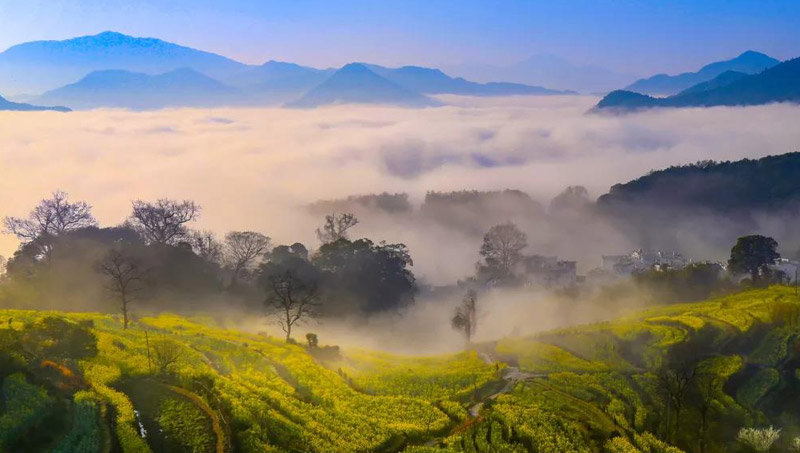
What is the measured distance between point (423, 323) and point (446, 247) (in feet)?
123

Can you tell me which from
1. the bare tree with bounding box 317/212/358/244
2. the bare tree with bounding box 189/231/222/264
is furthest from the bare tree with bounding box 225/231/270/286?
the bare tree with bounding box 317/212/358/244

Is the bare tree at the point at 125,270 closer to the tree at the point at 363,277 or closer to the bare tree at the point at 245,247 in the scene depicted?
the bare tree at the point at 245,247

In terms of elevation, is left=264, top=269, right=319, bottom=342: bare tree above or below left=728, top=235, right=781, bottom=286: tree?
below

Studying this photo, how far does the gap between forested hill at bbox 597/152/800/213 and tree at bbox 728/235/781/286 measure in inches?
2072

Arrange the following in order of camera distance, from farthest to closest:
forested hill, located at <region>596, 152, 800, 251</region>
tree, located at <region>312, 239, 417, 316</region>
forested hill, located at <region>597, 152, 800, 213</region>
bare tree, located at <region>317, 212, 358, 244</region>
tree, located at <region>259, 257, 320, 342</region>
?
forested hill, located at <region>597, 152, 800, 213</region>, forested hill, located at <region>596, 152, 800, 251</region>, bare tree, located at <region>317, 212, 358, 244</region>, tree, located at <region>312, 239, 417, 316</region>, tree, located at <region>259, 257, 320, 342</region>

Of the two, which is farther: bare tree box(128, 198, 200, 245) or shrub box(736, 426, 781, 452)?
bare tree box(128, 198, 200, 245)

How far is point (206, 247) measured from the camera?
6222 cm

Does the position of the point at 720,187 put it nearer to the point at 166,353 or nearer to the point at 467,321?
the point at 467,321

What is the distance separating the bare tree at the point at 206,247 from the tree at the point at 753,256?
45.5 meters

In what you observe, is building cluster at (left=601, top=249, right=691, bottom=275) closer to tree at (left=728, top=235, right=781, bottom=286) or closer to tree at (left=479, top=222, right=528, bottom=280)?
tree at (left=479, top=222, right=528, bottom=280)

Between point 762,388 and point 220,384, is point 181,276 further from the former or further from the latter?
point 762,388

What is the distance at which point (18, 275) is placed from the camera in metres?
48.6

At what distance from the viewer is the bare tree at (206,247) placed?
6065cm

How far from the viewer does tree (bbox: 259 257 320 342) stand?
150ft
